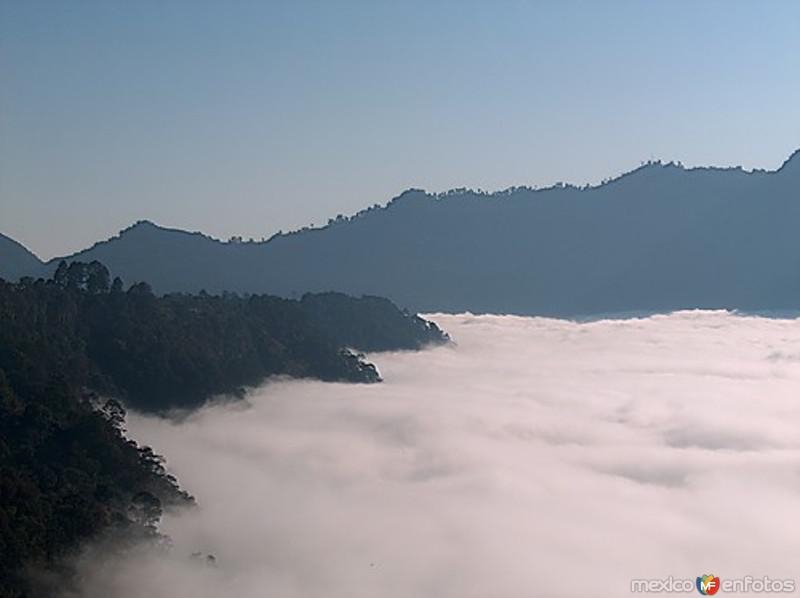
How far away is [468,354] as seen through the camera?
9438 centimetres

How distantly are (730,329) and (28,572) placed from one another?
332 feet

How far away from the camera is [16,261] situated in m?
150

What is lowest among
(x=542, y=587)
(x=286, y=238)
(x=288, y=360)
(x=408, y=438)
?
(x=542, y=587)

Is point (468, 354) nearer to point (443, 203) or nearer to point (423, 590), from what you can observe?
point (423, 590)

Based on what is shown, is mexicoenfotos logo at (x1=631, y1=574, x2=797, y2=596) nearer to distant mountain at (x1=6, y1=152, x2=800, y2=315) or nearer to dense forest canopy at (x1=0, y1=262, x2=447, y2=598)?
dense forest canopy at (x1=0, y1=262, x2=447, y2=598)

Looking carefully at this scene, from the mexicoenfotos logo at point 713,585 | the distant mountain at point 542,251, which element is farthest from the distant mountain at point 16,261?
the mexicoenfotos logo at point 713,585

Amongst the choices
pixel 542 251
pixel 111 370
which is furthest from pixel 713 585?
pixel 542 251

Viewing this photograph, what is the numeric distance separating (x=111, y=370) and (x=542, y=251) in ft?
378

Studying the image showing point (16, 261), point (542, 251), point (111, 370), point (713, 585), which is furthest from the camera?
point (542, 251)

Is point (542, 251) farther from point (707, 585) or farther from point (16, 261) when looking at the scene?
point (707, 585)

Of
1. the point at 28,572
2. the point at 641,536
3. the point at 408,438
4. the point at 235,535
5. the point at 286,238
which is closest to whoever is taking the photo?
the point at 28,572

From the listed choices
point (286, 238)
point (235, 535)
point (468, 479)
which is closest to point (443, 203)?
point (286, 238)

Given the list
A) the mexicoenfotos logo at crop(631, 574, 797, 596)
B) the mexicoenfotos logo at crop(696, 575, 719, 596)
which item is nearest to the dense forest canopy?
the mexicoenfotos logo at crop(631, 574, 797, 596)

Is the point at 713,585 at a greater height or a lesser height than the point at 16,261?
lesser
